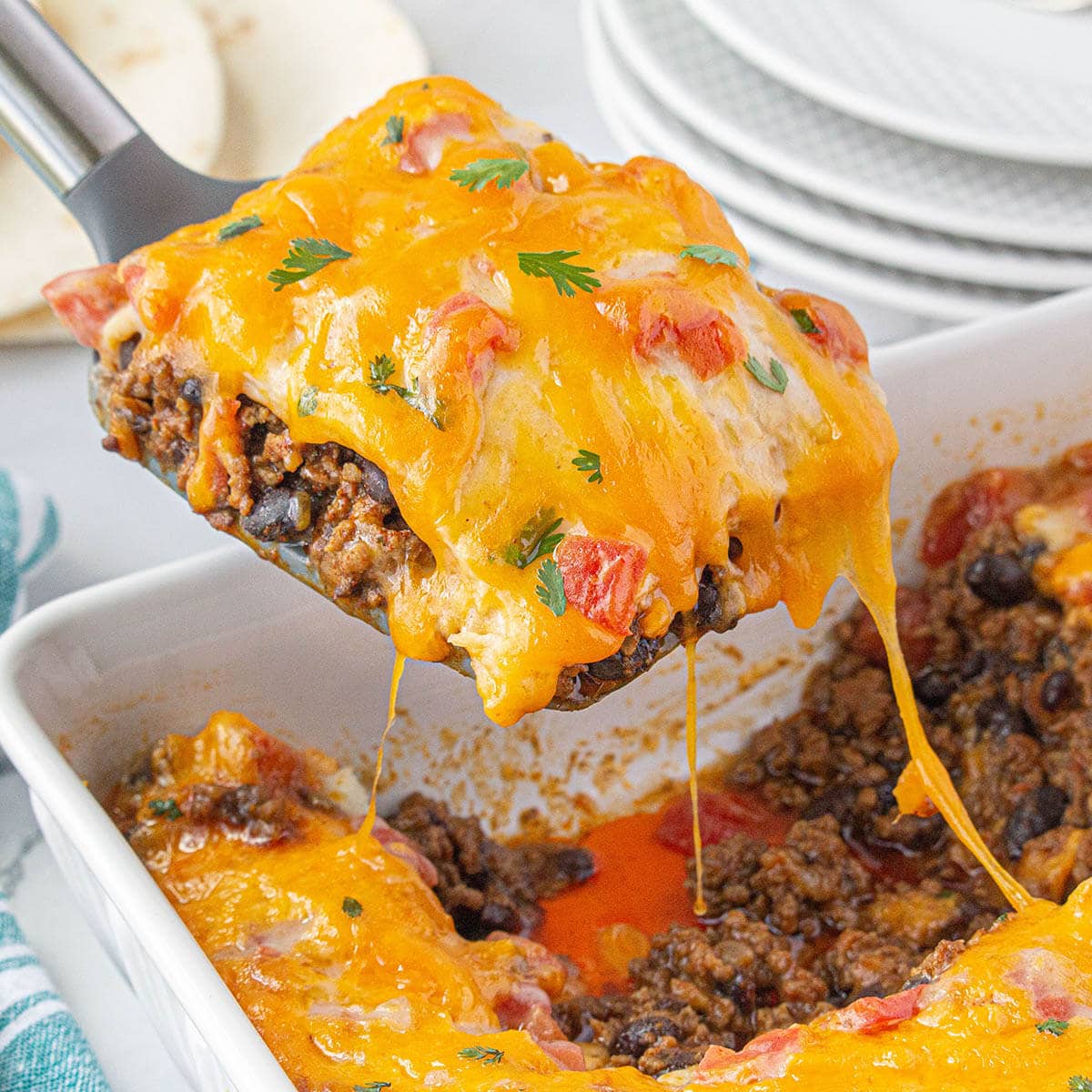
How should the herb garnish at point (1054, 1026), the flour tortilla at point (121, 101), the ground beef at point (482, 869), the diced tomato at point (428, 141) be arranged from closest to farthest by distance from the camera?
the herb garnish at point (1054, 1026), the diced tomato at point (428, 141), the ground beef at point (482, 869), the flour tortilla at point (121, 101)

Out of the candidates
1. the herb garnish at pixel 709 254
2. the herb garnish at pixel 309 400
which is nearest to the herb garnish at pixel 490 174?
the herb garnish at pixel 709 254

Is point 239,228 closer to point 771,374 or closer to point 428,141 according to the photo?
point 428,141

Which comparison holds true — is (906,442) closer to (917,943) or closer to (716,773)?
(716,773)

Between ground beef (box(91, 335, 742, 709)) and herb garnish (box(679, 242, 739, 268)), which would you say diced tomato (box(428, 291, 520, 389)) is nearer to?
ground beef (box(91, 335, 742, 709))

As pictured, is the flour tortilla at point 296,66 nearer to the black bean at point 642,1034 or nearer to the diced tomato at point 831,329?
the diced tomato at point 831,329

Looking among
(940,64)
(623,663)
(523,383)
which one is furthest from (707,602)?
(940,64)
